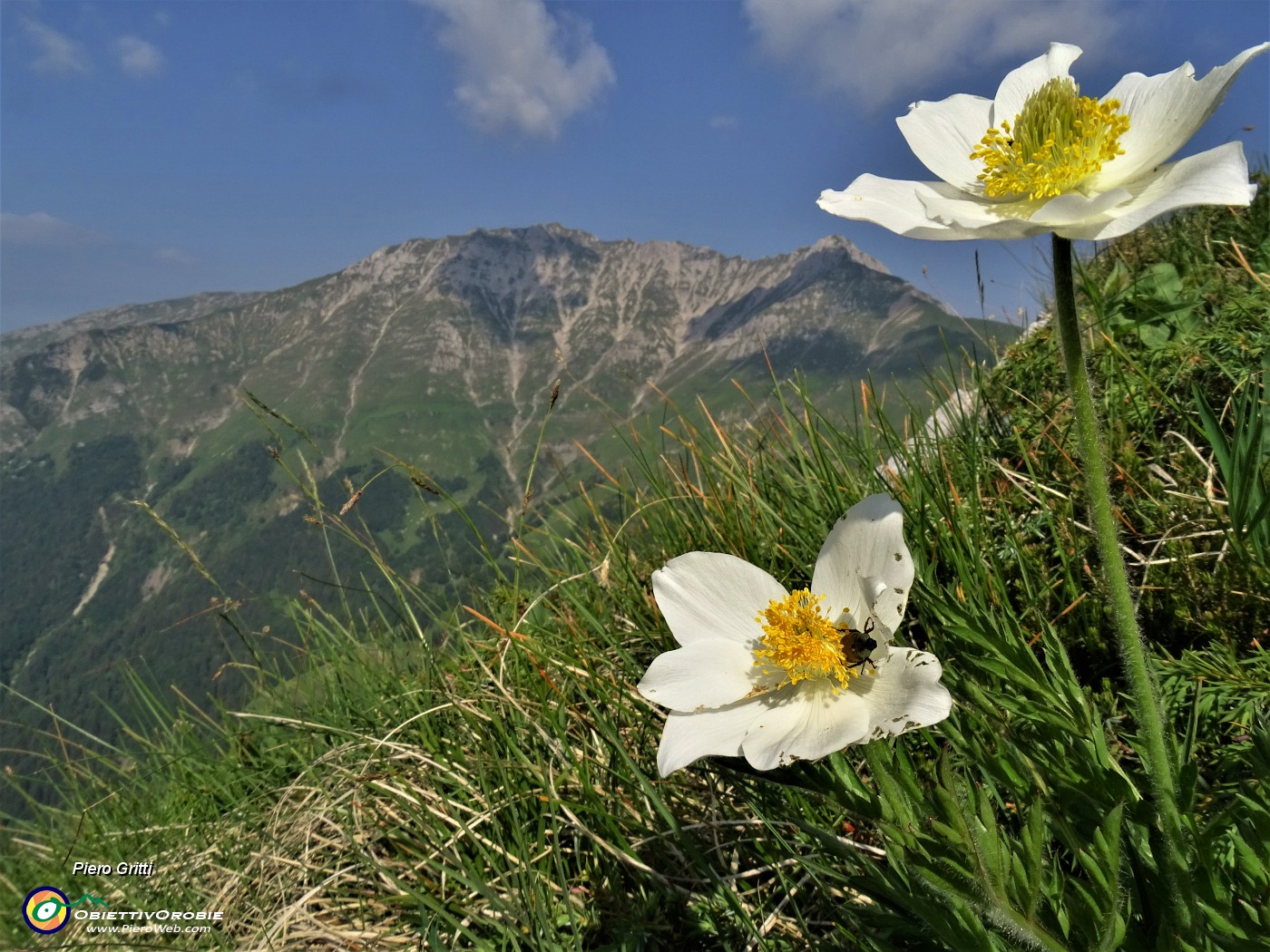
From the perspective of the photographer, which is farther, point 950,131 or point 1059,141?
point 950,131

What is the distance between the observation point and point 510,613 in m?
3.72

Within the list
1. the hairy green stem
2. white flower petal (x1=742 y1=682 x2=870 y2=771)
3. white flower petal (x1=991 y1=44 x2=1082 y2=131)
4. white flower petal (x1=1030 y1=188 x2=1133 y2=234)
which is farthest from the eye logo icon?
white flower petal (x1=991 y1=44 x2=1082 y2=131)

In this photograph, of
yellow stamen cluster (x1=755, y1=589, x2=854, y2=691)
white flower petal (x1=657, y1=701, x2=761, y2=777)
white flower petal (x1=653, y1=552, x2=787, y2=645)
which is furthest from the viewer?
white flower petal (x1=653, y1=552, x2=787, y2=645)

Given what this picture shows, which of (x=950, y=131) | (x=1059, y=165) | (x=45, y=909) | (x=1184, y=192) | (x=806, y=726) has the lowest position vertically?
(x=45, y=909)

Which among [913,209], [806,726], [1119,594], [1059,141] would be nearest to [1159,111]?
[1059,141]

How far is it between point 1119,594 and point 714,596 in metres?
0.74

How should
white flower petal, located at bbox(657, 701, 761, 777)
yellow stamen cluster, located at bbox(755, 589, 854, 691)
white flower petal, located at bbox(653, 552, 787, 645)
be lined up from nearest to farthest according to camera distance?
white flower petal, located at bbox(657, 701, 761, 777) < yellow stamen cluster, located at bbox(755, 589, 854, 691) < white flower petal, located at bbox(653, 552, 787, 645)

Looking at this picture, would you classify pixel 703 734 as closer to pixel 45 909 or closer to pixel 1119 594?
pixel 1119 594

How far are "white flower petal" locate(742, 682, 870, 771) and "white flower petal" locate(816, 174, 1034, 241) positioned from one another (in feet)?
2.71

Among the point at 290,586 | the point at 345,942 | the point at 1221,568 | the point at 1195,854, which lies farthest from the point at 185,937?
the point at 290,586

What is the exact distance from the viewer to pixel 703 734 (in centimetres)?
142

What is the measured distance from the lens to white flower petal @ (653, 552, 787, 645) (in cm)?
163

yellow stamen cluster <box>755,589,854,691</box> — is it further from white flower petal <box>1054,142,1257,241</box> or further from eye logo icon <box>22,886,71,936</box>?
eye logo icon <box>22,886,71,936</box>

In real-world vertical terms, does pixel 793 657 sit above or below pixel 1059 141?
below
